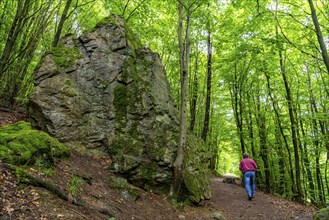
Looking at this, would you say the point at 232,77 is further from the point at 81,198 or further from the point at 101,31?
the point at 81,198

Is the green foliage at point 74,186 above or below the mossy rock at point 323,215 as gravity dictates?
above

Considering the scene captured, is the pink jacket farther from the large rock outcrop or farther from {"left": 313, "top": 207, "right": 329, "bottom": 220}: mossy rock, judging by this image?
{"left": 313, "top": 207, "right": 329, "bottom": 220}: mossy rock

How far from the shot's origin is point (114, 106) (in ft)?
30.8

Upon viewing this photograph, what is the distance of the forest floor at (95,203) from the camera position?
3848 mm

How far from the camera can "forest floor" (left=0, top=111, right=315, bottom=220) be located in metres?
3.85

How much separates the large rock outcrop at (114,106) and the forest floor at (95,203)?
0.71 metres

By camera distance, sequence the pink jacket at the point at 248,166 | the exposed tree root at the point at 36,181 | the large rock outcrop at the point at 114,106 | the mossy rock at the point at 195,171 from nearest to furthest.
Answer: the exposed tree root at the point at 36,181, the large rock outcrop at the point at 114,106, the mossy rock at the point at 195,171, the pink jacket at the point at 248,166

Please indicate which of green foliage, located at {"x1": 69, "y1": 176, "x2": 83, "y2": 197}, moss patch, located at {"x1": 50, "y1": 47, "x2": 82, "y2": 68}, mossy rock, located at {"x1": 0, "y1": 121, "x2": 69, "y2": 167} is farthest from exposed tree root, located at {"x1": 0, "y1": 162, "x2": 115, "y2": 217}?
moss patch, located at {"x1": 50, "y1": 47, "x2": 82, "y2": 68}

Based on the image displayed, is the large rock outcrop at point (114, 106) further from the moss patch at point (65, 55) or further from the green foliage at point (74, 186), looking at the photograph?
the green foliage at point (74, 186)

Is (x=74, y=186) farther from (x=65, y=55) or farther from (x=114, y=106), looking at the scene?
(x=65, y=55)

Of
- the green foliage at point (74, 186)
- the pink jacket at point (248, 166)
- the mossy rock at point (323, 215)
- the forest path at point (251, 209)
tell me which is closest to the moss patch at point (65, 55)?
the green foliage at point (74, 186)

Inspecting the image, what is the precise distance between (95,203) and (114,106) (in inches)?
182

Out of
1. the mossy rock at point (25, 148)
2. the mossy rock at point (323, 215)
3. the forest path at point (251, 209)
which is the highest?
the mossy rock at point (25, 148)

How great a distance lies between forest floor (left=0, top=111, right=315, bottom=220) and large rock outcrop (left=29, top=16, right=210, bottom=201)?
0.71 m
